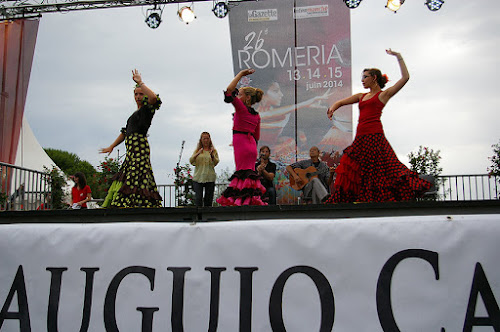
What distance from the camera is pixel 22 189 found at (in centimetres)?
877

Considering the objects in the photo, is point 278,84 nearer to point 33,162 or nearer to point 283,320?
point 33,162

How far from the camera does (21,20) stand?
33.3 feet

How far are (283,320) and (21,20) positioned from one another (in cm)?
981

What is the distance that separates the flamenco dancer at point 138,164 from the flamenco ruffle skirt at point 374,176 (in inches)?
73.9

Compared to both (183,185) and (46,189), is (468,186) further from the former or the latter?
(46,189)

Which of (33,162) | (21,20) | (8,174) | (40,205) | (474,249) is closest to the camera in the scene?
(474,249)

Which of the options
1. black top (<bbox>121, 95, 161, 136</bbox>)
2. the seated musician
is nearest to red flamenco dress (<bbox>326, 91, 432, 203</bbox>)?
black top (<bbox>121, 95, 161, 136</bbox>)

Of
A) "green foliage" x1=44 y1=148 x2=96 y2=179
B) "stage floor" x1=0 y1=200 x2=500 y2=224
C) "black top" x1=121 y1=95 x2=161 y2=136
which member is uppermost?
"green foliage" x1=44 y1=148 x2=96 y2=179

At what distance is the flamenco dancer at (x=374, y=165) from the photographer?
15.1ft

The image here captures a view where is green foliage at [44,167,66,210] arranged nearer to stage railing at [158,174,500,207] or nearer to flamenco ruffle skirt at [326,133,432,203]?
stage railing at [158,174,500,207]

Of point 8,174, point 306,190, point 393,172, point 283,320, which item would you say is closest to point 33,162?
point 8,174

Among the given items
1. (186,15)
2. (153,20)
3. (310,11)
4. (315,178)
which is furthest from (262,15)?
(315,178)

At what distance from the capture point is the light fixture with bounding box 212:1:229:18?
9833 millimetres

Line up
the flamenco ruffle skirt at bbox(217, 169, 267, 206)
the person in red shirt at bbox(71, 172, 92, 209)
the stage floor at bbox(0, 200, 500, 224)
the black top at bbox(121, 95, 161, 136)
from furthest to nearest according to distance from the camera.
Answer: the person in red shirt at bbox(71, 172, 92, 209)
the flamenco ruffle skirt at bbox(217, 169, 267, 206)
the black top at bbox(121, 95, 161, 136)
the stage floor at bbox(0, 200, 500, 224)
